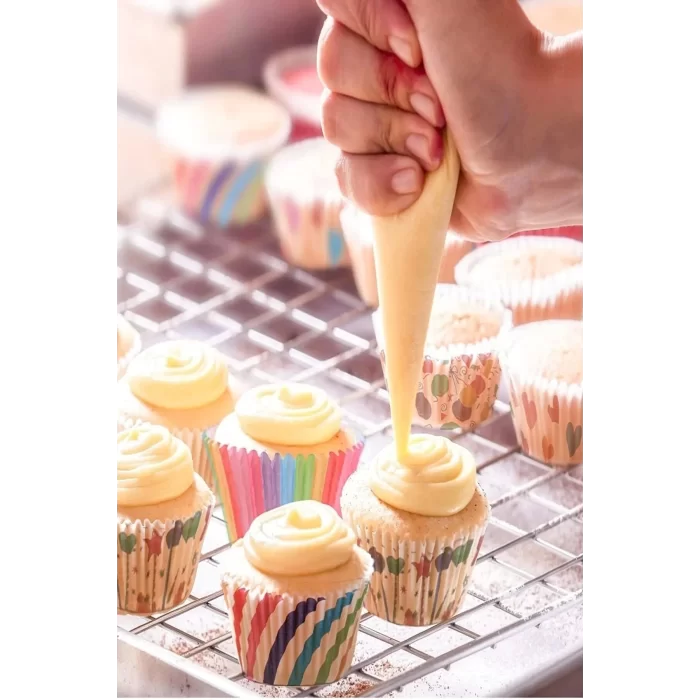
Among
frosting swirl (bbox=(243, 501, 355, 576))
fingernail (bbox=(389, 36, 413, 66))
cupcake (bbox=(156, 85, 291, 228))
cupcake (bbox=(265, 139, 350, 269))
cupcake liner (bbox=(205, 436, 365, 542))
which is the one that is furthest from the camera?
cupcake (bbox=(156, 85, 291, 228))

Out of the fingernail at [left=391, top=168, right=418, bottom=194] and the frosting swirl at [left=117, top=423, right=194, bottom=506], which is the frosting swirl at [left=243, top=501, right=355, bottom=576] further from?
the fingernail at [left=391, top=168, right=418, bottom=194]

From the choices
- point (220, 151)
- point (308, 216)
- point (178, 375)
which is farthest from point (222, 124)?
point (178, 375)

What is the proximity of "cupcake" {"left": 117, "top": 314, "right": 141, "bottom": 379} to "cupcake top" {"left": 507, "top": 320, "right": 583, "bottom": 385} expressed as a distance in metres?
0.65

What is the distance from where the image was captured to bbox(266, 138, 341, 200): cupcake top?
10.2ft

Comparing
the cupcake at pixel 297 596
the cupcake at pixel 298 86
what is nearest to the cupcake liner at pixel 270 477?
the cupcake at pixel 297 596

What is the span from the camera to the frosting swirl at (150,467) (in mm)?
2100

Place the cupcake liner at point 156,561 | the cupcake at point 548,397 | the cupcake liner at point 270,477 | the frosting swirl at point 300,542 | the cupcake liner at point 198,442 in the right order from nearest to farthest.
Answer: the frosting swirl at point 300,542, the cupcake liner at point 156,561, the cupcake liner at point 270,477, the cupcake liner at point 198,442, the cupcake at point 548,397

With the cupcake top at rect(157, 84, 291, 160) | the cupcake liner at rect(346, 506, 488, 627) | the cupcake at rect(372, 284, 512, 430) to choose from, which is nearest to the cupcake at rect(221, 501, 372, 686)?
the cupcake liner at rect(346, 506, 488, 627)

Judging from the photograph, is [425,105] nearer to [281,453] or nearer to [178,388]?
[281,453]

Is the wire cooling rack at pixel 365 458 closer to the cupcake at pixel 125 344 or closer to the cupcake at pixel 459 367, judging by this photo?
the cupcake at pixel 459 367

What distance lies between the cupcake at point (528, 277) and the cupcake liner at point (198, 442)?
2.08 feet

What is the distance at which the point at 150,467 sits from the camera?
2.12 meters

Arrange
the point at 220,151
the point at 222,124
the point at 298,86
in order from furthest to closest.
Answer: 1. the point at 298,86
2. the point at 222,124
3. the point at 220,151

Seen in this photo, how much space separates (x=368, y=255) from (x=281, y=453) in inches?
28.0
